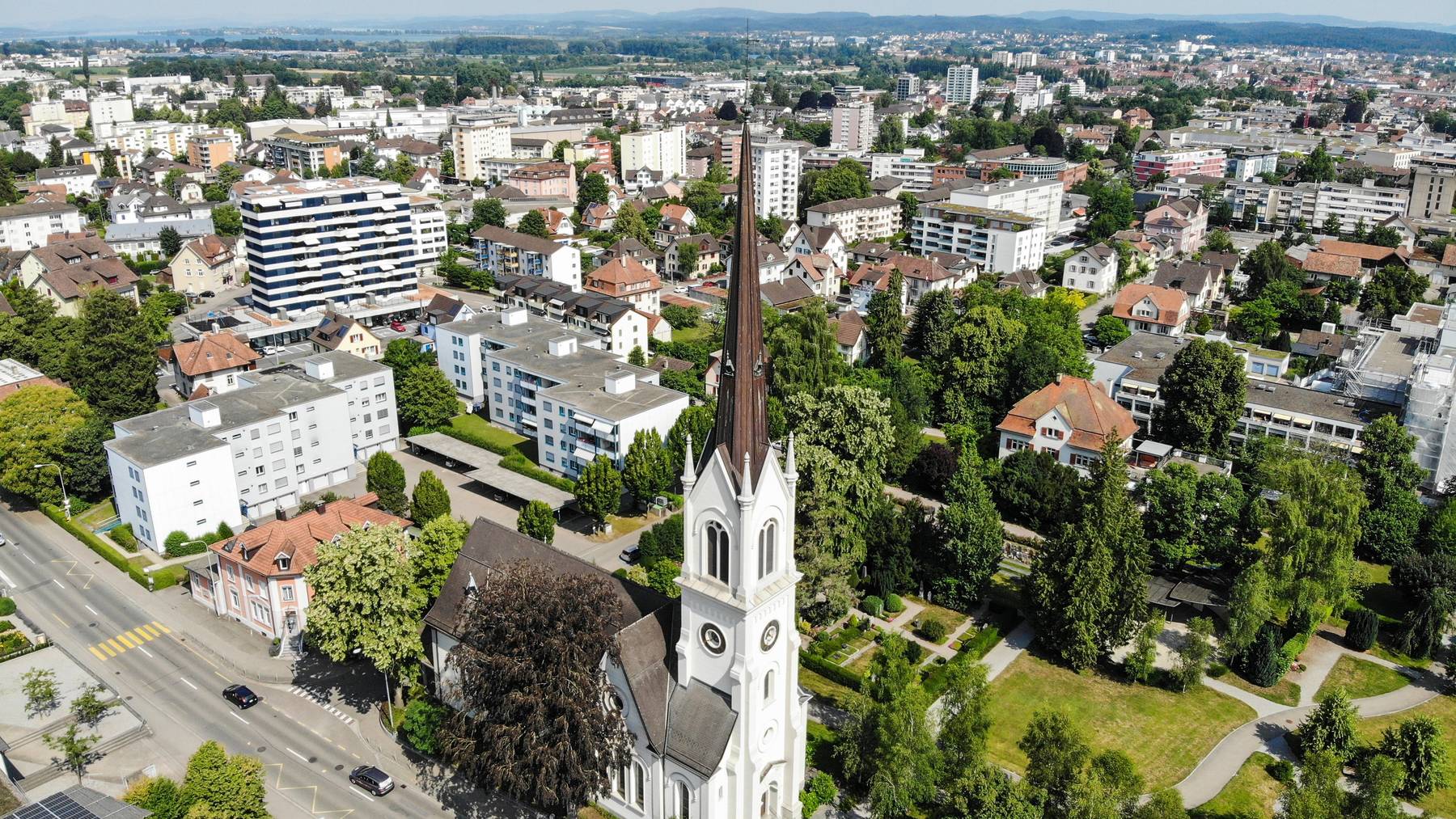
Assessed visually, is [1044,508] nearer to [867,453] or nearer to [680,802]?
[867,453]

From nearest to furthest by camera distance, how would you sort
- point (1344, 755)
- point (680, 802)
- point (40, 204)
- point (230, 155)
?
point (680, 802) < point (1344, 755) < point (40, 204) < point (230, 155)

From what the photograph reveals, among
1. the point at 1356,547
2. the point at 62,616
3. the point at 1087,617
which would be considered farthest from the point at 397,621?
the point at 1356,547

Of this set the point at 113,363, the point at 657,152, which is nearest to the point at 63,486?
the point at 113,363

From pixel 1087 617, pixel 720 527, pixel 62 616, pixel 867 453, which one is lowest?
pixel 62 616

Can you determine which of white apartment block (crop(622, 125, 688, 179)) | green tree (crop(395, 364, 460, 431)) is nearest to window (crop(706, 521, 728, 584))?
green tree (crop(395, 364, 460, 431))

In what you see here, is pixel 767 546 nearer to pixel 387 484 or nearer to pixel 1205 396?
pixel 387 484
